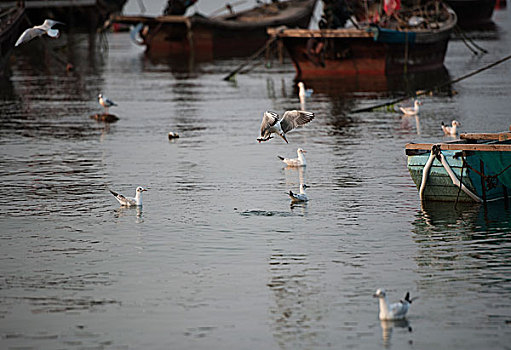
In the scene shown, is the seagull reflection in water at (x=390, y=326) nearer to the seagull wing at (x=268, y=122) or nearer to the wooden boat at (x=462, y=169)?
the wooden boat at (x=462, y=169)

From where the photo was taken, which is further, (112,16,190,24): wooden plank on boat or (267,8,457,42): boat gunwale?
(112,16,190,24): wooden plank on boat

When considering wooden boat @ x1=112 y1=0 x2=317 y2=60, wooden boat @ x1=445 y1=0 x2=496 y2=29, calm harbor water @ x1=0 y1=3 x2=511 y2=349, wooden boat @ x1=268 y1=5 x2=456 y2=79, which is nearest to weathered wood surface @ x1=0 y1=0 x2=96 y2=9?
wooden boat @ x1=112 y1=0 x2=317 y2=60

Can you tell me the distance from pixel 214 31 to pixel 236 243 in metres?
48.9

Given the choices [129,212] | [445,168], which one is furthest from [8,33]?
[445,168]

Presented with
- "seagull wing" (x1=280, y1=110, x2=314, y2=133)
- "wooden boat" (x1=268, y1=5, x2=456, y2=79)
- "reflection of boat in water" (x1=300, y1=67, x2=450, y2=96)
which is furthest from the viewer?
"wooden boat" (x1=268, y1=5, x2=456, y2=79)

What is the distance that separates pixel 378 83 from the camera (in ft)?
129

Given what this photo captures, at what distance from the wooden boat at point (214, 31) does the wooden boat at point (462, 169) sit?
4290cm

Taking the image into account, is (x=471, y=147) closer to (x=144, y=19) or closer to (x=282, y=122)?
(x=282, y=122)

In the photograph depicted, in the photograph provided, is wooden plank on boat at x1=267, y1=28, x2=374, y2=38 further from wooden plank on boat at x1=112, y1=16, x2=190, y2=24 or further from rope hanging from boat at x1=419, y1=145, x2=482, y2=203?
rope hanging from boat at x1=419, y1=145, x2=482, y2=203

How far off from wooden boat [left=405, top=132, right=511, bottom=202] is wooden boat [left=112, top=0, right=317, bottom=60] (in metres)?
42.9

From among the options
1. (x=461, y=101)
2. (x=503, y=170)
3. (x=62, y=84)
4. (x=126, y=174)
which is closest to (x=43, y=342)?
(x=503, y=170)

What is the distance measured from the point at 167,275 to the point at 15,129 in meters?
15.8

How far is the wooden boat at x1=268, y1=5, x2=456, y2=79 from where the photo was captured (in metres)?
39.8

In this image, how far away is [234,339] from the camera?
1116 centimetres
